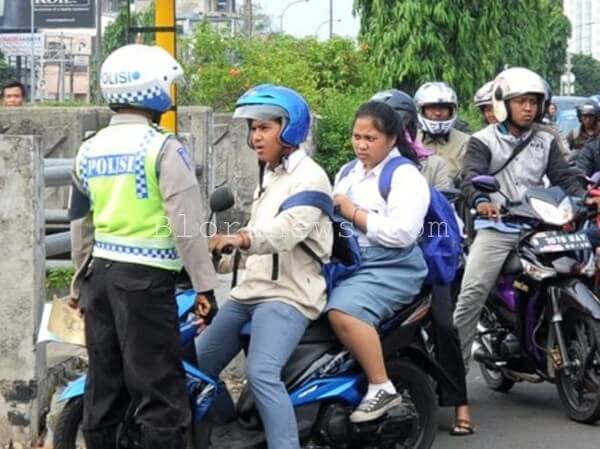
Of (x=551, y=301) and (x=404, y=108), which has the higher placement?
(x=404, y=108)

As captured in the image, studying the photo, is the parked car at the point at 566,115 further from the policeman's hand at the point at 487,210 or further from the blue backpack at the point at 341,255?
the blue backpack at the point at 341,255

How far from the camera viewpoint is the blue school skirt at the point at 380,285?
5.79 metres

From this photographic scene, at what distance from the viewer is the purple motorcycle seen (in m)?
6.79

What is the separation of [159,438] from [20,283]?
1505mm

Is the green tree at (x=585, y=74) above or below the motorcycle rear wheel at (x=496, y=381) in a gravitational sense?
above

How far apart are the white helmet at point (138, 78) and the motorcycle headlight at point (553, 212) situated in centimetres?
249

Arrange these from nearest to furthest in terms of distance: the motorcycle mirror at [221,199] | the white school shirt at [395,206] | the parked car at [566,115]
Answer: the motorcycle mirror at [221,199], the white school shirt at [395,206], the parked car at [566,115]

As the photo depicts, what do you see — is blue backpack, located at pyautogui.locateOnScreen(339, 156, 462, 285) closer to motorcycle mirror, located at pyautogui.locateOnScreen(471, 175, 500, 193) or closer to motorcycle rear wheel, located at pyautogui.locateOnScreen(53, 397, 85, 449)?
motorcycle mirror, located at pyautogui.locateOnScreen(471, 175, 500, 193)

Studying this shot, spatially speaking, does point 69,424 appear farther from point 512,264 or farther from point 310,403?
point 512,264

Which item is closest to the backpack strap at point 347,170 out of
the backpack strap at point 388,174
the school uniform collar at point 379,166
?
the school uniform collar at point 379,166

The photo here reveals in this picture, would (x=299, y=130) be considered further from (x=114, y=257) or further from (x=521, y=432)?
(x=521, y=432)

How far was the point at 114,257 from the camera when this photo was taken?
520cm

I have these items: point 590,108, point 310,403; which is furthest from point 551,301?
point 590,108

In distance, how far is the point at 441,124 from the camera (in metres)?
8.52
